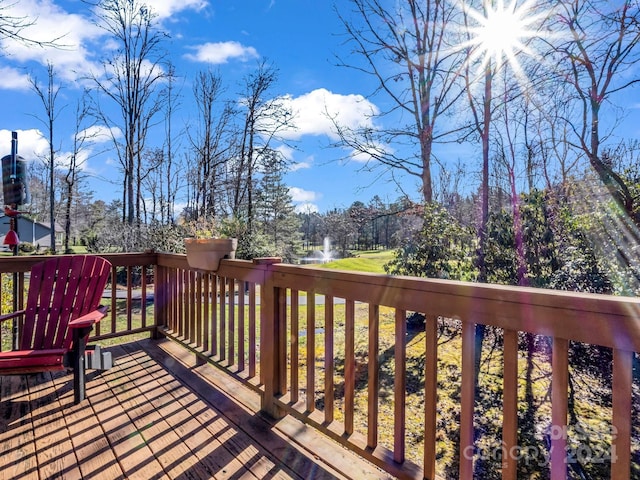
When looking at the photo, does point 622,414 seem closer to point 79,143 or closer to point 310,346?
point 310,346

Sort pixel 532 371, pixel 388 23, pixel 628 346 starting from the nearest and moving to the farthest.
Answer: pixel 628 346, pixel 532 371, pixel 388 23

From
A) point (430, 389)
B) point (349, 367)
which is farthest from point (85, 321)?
point (430, 389)

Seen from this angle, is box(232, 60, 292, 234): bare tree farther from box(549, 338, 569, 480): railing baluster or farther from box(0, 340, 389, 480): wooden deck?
box(549, 338, 569, 480): railing baluster

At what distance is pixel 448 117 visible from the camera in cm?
621

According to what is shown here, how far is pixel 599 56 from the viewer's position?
162 inches

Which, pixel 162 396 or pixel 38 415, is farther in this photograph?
pixel 162 396

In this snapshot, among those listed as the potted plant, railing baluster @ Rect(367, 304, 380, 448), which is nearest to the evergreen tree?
the potted plant

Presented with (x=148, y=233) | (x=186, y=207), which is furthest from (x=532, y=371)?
(x=186, y=207)

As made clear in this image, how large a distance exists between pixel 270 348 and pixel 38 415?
1.44 metres

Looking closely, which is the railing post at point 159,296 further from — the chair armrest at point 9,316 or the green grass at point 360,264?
the green grass at point 360,264

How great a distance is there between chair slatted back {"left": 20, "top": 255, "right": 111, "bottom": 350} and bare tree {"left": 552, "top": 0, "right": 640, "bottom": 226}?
473cm

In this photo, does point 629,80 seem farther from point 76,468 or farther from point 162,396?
point 76,468

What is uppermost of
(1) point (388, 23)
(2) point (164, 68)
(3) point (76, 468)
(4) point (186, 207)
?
(2) point (164, 68)

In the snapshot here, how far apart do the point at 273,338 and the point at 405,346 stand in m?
0.95
